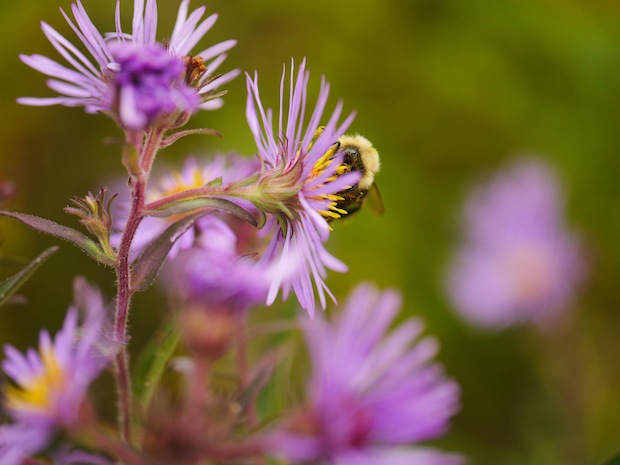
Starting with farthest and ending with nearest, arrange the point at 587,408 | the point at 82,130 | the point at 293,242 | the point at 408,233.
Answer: the point at 408,233 → the point at 82,130 → the point at 587,408 → the point at 293,242

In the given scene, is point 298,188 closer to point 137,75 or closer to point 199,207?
point 199,207

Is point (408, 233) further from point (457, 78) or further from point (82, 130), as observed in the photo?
point (82, 130)

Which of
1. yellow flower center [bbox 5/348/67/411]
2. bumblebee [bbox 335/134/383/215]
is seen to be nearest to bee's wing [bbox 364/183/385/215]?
bumblebee [bbox 335/134/383/215]

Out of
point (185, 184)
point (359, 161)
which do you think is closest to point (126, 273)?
point (185, 184)

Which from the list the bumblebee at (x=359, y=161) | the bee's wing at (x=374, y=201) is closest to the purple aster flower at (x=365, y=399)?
the bumblebee at (x=359, y=161)

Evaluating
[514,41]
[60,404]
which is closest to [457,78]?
[514,41]
